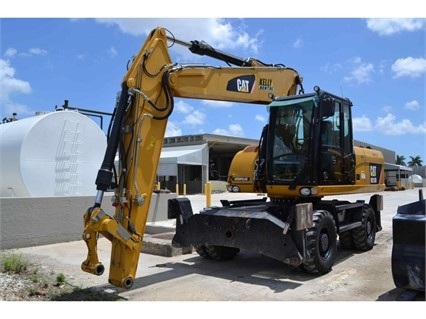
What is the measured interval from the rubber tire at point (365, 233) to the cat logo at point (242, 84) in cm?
393

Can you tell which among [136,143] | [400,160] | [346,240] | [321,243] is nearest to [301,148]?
[321,243]

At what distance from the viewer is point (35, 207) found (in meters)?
10.5

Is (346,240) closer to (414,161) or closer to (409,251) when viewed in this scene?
(409,251)

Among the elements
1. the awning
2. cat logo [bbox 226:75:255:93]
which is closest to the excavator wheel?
cat logo [bbox 226:75:255:93]

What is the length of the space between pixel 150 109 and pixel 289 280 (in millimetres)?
3542

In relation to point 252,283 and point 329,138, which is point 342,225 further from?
point 252,283

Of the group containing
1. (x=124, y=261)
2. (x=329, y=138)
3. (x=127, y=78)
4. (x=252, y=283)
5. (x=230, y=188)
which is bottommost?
(x=252, y=283)

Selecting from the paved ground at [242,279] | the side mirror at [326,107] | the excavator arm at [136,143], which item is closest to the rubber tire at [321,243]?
the paved ground at [242,279]

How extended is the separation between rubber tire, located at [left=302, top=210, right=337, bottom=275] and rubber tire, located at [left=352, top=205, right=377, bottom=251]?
1.86 m

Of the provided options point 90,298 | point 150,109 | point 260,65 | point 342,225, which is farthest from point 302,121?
point 90,298

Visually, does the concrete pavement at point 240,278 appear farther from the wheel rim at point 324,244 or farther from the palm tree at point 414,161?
the palm tree at point 414,161

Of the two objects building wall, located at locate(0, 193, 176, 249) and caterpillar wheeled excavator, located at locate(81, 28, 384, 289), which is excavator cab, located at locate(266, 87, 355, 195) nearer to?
caterpillar wheeled excavator, located at locate(81, 28, 384, 289)

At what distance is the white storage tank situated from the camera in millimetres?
11562

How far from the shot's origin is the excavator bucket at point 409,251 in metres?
5.56
